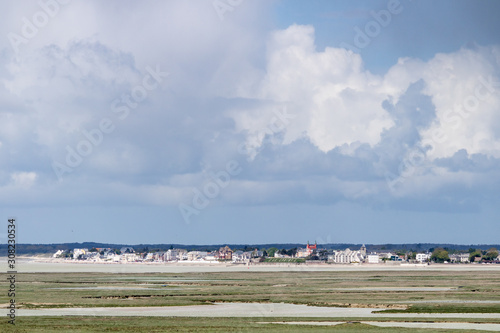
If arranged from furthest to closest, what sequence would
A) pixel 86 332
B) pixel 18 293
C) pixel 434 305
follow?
pixel 18 293, pixel 434 305, pixel 86 332

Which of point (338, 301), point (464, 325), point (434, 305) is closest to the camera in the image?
point (464, 325)

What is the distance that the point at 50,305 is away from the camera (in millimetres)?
90000

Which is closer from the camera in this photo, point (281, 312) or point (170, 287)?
point (281, 312)

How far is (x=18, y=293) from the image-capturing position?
110m

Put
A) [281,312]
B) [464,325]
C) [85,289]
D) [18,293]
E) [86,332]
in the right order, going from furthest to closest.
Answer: [85,289] → [18,293] → [281,312] → [464,325] → [86,332]

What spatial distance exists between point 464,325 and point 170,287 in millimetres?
67139

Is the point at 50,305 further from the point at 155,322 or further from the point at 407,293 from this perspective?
the point at 407,293

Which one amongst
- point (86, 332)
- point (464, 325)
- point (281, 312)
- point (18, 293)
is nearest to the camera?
point (86, 332)

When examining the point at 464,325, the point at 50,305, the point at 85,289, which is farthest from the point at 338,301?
the point at 85,289

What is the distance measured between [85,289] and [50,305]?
3318 cm

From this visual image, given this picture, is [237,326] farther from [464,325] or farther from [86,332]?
[464,325]

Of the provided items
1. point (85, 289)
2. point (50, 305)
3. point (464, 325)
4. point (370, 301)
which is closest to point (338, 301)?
point (370, 301)

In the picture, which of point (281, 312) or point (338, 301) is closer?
point (281, 312)

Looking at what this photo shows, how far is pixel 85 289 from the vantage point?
403 ft
